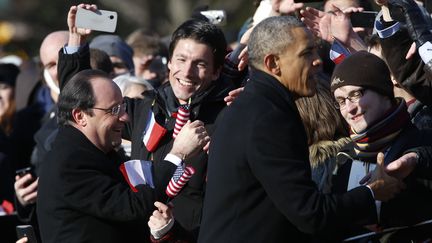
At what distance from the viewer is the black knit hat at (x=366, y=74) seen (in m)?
5.59

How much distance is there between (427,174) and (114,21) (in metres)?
2.25

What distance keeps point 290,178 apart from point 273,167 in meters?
0.09

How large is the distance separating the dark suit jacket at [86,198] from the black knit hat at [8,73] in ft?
14.2

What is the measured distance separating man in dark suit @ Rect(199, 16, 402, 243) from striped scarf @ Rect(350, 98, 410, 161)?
35 centimetres

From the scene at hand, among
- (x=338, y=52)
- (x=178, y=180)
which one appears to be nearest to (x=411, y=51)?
(x=338, y=52)

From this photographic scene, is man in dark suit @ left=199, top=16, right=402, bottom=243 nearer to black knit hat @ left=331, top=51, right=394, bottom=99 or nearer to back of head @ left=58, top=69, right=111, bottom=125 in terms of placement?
black knit hat @ left=331, top=51, right=394, bottom=99

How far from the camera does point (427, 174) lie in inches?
210

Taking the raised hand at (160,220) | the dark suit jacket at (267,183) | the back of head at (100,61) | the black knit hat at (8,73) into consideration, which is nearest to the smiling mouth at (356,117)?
the dark suit jacket at (267,183)

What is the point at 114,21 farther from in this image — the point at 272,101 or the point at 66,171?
the point at 272,101

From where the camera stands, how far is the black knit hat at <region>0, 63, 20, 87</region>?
394 inches

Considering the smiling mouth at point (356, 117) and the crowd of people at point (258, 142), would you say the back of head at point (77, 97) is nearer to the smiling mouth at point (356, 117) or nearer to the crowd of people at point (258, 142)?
the crowd of people at point (258, 142)

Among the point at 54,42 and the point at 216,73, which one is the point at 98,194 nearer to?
the point at 216,73

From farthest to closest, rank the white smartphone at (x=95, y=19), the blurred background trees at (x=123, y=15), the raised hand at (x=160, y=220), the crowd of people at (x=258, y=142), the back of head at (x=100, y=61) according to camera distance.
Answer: the blurred background trees at (x=123, y=15), the back of head at (x=100, y=61), the white smartphone at (x=95, y=19), the raised hand at (x=160, y=220), the crowd of people at (x=258, y=142)

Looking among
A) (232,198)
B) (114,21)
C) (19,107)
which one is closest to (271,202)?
(232,198)
